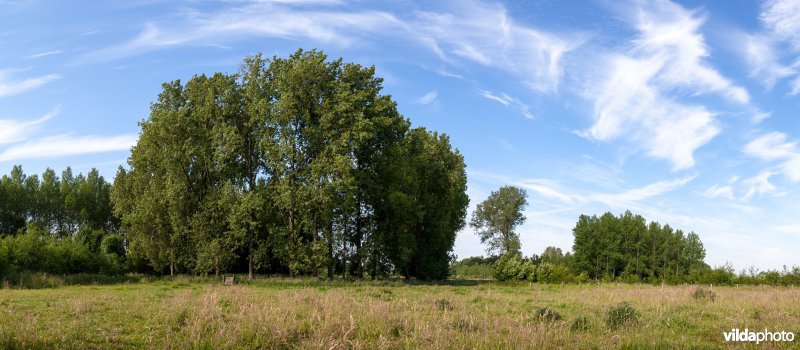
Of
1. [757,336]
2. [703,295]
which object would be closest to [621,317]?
[757,336]

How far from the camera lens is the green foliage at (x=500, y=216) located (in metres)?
79.8

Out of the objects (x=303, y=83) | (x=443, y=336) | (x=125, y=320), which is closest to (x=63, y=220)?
(x=303, y=83)

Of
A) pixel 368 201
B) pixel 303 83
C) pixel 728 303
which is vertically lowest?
pixel 728 303

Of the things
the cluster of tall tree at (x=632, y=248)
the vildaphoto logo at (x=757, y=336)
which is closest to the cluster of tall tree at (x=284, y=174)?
the vildaphoto logo at (x=757, y=336)

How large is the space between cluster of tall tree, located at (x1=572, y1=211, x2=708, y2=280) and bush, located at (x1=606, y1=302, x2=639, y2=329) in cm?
8071

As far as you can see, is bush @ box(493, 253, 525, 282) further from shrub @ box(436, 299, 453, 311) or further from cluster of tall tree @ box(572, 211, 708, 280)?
cluster of tall tree @ box(572, 211, 708, 280)

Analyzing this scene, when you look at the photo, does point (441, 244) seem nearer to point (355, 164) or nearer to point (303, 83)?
point (355, 164)

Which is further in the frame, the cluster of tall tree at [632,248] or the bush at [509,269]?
the cluster of tall tree at [632,248]

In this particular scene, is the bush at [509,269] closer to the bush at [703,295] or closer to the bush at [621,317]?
the bush at [703,295]

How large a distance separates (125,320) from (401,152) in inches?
1205

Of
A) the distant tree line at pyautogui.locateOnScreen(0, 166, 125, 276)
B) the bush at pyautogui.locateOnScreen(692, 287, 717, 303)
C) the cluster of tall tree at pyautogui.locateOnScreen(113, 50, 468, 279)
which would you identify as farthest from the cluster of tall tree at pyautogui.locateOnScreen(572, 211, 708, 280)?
the distant tree line at pyautogui.locateOnScreen(0, 166, 125, 276)

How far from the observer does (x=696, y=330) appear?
13.4 meters

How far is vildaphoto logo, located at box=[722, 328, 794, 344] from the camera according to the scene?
12.1m

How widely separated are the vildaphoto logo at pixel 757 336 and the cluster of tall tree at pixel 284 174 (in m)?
24.5
